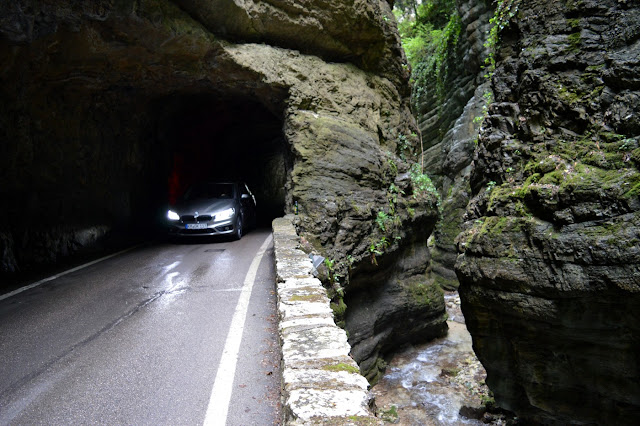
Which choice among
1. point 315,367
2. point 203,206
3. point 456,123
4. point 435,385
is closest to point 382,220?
point 435,385

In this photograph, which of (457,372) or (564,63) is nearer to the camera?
(564,63)

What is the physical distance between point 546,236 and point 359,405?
20.9 ft

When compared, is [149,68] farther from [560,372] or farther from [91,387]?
[560,372]

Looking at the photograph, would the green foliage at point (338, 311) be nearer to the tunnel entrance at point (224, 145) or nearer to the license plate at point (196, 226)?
the license plate at point (196, 226)

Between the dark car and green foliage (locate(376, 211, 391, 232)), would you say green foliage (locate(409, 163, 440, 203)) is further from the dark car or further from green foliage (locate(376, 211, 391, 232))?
the dark car

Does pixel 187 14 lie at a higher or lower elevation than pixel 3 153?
higher

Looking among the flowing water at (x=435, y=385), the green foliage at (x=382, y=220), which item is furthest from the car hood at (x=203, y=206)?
the flowing water at (x=435, y=385)

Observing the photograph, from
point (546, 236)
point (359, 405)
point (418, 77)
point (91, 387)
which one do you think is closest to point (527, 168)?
point (546, 236)

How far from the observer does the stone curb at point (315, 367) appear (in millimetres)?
2119

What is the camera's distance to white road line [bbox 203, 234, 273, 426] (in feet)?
9.23

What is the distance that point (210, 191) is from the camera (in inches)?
448

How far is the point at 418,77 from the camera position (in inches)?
883

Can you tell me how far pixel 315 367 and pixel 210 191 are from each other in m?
9.54

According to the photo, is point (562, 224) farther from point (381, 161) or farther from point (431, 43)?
point (431, 43)
